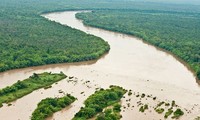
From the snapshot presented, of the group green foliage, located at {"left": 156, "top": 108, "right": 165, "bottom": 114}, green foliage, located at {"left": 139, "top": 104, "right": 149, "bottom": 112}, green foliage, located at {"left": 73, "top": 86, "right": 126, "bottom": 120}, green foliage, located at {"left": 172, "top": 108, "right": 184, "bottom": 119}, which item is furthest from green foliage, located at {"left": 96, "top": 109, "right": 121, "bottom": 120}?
green foliage, located at {"left": 172, "top": 108, "right": 184, "bottom": 119}

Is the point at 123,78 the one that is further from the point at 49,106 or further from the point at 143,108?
the point at 49,106

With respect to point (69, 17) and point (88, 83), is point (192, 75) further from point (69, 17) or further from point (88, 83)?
point (69, 17)

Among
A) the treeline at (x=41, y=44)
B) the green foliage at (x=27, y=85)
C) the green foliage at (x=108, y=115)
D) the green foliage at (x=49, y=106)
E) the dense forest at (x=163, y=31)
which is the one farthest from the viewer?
the dense forest at (x=163, y=31)

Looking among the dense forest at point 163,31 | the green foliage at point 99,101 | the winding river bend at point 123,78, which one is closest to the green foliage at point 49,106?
the winding river bend at point 123,78

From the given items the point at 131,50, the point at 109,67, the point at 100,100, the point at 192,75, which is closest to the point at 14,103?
the point at 100,100

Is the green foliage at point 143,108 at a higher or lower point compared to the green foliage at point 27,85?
lower

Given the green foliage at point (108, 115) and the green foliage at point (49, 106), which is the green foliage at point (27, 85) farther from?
the green foliage at point (108, 115)
